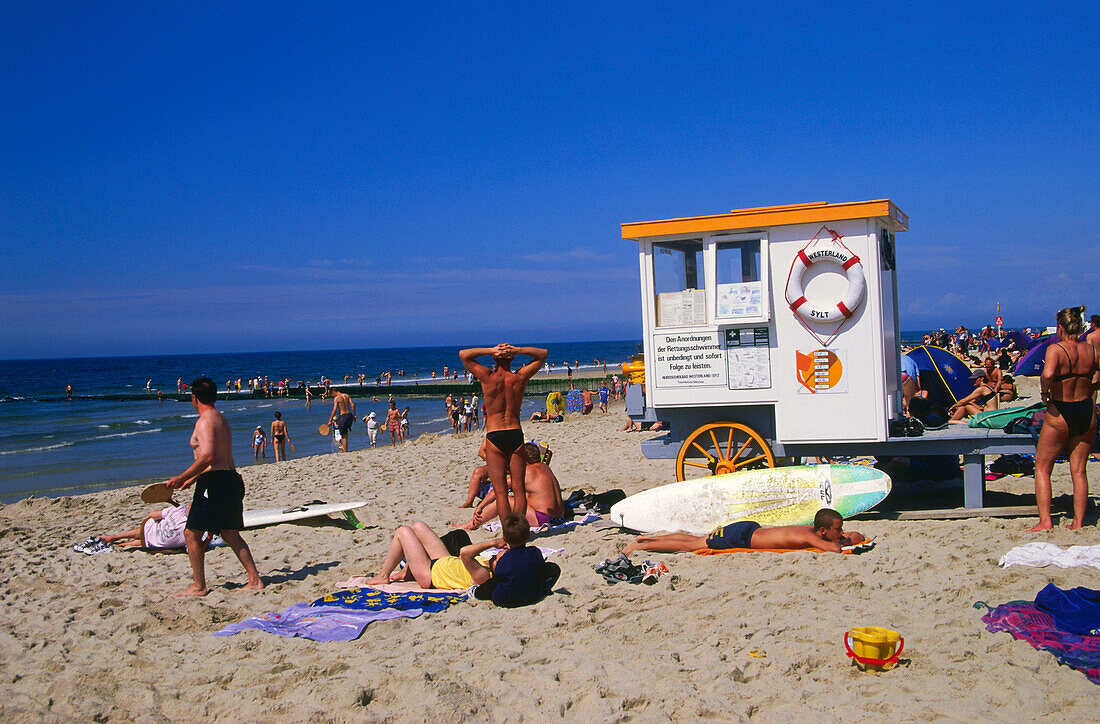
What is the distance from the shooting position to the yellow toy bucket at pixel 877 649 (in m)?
3.71

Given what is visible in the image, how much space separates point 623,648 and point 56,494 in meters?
13.8

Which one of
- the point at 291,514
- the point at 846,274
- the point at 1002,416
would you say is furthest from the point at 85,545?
the point at 1002,416

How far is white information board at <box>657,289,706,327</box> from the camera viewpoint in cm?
742

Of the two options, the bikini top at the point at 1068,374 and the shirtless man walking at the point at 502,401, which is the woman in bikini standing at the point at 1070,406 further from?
the shirtless man walking at the point at 502,401

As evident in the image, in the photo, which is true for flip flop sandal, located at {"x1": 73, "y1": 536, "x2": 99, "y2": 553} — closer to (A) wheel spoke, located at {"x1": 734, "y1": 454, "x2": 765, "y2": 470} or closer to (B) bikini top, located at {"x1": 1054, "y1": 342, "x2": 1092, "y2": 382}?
(A) wheel spoke, located at {"x1": 734, "y1": 454, "x2": 765, "y2": 470}

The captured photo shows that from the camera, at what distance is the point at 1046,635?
3.93 m

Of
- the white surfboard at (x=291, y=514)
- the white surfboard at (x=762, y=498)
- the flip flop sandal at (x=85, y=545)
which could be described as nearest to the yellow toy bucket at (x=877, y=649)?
the white surfboard at (x=762, y=498)

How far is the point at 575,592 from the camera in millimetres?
5391

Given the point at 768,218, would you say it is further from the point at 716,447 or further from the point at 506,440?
the point at 506,440

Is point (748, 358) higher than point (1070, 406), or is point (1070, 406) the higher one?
point (748, 358)

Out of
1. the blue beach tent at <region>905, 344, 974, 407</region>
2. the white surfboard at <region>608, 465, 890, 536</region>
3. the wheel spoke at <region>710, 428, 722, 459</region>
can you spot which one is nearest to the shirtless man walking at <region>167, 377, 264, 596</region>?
the white surfboard at <region>608, 465, 890, 536</region>

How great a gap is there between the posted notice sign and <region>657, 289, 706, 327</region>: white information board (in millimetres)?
147

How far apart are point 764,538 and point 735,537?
22cm

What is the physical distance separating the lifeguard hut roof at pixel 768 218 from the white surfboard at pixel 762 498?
2.23 m
